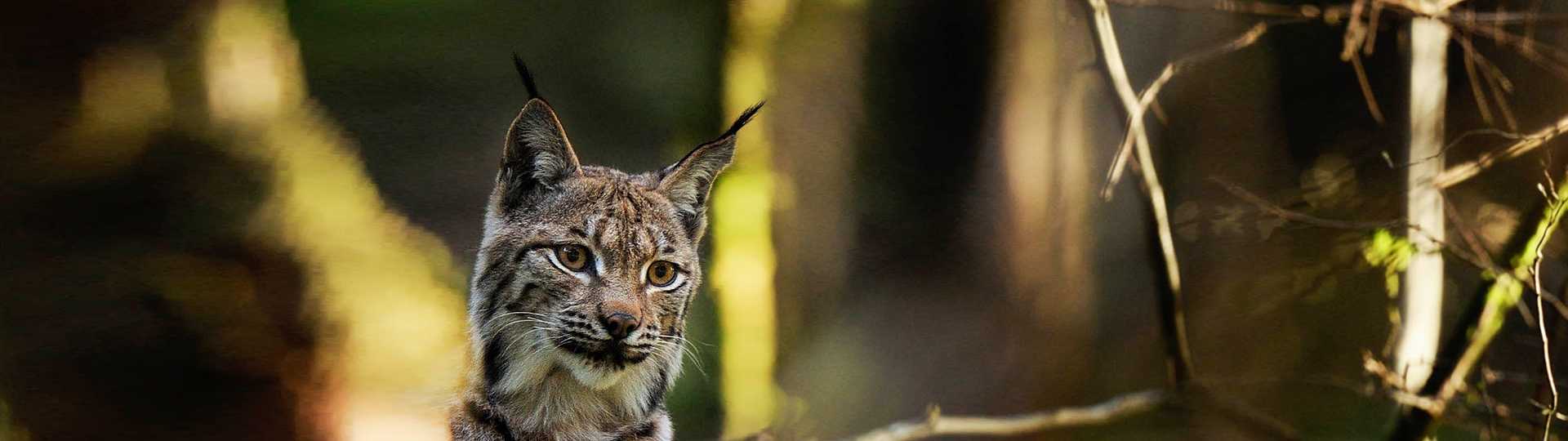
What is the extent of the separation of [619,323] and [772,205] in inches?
46.8

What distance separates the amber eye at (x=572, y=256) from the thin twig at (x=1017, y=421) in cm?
135

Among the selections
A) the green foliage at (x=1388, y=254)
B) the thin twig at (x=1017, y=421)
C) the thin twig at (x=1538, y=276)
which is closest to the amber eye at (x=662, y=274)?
the thin twig at (x=1017, y=421)

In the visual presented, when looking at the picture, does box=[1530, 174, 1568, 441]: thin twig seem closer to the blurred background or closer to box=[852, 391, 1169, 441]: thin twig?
the blurred background

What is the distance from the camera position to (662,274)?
8.41 feet

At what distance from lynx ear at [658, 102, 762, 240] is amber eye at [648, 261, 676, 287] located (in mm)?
132

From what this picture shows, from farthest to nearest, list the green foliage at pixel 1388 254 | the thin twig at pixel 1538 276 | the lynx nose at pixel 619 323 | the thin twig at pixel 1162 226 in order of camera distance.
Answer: the green foliage at pixel 1388 254 → the thin twig at pixel 1162 226 → the thin twig at pixel 1538 276 → the lynx nose at pixel 619 323

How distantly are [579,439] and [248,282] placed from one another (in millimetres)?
882

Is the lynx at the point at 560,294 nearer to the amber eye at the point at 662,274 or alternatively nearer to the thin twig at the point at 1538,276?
the amber eye at the point at 662,274

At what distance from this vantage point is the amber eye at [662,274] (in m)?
2.54

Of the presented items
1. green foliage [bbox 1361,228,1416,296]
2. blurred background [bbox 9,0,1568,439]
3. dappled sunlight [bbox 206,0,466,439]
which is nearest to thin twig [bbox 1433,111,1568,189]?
blurred background [bbox 9,0,1568,439]

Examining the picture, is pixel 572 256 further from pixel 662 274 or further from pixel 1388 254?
pixel 1388 254

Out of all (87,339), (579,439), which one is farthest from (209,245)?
(579,439)

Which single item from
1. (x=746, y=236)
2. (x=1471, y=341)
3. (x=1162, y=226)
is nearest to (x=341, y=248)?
(x=746, y=236)

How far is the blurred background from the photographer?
2625 mm
